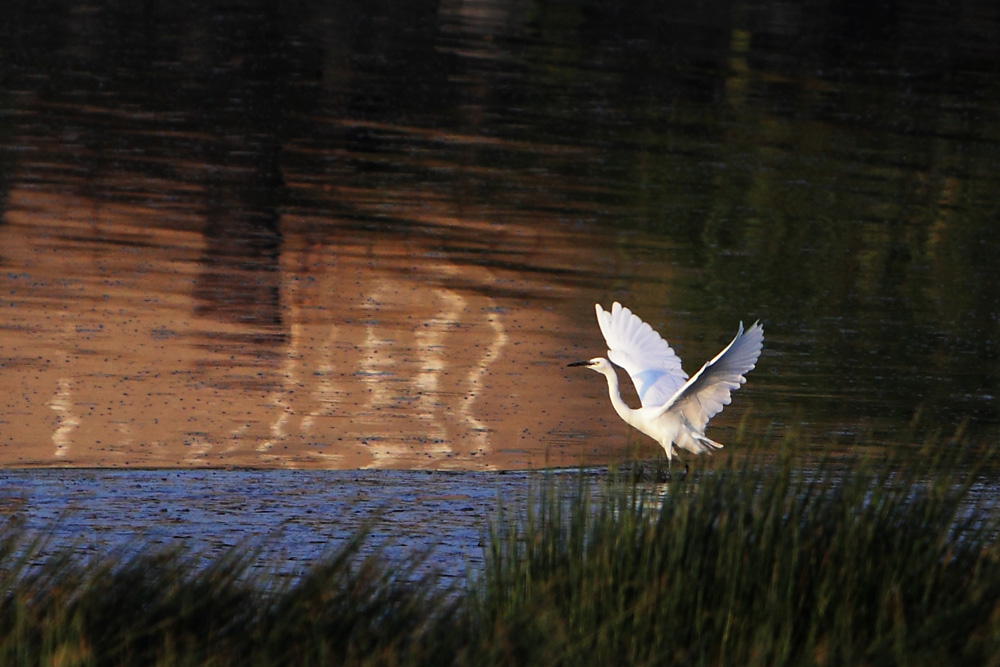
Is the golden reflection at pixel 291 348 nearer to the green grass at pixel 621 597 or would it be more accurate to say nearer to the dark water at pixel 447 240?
the dark water at pixel 447 240

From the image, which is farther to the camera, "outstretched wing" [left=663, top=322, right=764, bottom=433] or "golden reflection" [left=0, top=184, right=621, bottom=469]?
"golden reflection" [left=0, top=184, right=621, bottom=469]

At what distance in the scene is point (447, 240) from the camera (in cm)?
1667

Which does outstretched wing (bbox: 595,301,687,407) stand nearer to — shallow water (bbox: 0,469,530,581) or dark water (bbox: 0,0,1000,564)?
dark water (bbox: 0,0,1000,564)

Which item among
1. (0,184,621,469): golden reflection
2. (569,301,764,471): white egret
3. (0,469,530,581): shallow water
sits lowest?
(0,469,530,581): shallow water

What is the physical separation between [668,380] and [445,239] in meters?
6.06

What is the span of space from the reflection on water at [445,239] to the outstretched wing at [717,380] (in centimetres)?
70

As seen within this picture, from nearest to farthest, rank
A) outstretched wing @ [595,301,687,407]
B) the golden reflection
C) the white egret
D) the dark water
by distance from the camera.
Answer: the white egret
the golden reflection
outstretched wing @ [595,301,687,407]
the dark water

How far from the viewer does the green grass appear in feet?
19.2

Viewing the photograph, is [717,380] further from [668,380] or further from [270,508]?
[270,508]

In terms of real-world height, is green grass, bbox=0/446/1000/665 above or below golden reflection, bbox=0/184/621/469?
above

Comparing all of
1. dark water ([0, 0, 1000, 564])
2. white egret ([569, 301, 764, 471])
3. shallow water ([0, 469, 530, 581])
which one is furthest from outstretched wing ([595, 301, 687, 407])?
shallow water ([0, 469, 530, 581])

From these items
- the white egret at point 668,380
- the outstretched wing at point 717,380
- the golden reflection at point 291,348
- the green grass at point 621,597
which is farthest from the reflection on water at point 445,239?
the green grass at point 621,597

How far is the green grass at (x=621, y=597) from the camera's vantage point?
5.84 metres

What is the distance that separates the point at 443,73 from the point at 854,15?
17805mm
